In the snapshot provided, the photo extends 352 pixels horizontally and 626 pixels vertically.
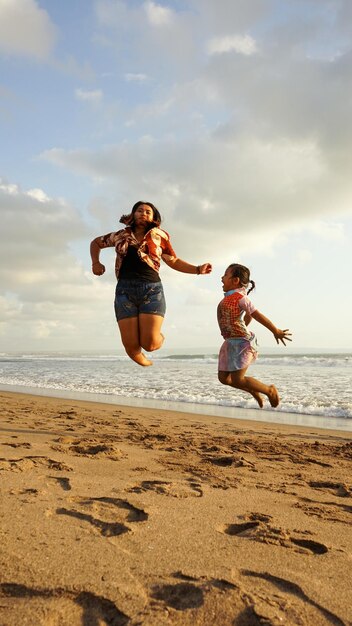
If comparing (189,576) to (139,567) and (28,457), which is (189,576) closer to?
(139,567)

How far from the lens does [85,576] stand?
2.27 metres

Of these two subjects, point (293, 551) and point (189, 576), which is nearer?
point (189, 576)

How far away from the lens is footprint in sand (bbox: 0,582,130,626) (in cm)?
196

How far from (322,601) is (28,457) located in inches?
133

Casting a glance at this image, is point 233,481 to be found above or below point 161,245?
below

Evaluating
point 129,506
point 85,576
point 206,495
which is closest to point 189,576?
point 85,576

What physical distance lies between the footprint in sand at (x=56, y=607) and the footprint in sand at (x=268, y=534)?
1.10 m

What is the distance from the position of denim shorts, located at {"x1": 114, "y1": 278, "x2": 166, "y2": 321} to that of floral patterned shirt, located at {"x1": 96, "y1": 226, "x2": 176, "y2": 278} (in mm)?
204

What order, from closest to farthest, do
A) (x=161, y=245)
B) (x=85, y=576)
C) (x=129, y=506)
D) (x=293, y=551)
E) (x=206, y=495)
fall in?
(x=85, y=576)
(x=293, y=551)
(x=129, y=506)
(x=206, y=495)
(x=161, y=245)

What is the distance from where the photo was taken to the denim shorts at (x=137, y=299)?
438cm

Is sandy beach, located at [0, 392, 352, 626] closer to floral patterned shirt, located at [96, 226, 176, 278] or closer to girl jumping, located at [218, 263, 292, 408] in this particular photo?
girl jumping, located at [218, 263, 292, 408]

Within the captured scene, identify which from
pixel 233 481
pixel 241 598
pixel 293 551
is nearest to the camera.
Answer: pixel 241 598

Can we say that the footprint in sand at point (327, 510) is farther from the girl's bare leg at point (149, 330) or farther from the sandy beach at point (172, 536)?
the girl's bare leg at point (149, 330)

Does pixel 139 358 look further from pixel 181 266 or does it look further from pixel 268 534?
pixel 268 534
